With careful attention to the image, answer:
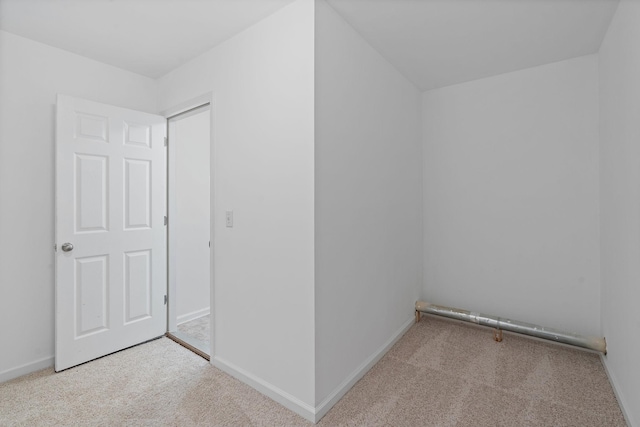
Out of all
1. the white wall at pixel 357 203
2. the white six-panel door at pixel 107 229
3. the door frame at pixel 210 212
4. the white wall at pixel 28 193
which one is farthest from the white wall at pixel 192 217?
the white wall at pixel 357 203

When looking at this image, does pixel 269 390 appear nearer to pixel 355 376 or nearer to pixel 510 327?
pixel 355 376

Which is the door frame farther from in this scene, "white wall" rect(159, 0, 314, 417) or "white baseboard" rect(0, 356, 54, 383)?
"white baseboard" rect(0, 356, 54, 383)

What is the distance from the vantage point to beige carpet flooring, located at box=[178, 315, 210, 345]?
2867 mm

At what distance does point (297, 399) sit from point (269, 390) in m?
0.23

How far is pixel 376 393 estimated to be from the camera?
1.94m

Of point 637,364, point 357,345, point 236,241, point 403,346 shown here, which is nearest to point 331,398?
point 357,345

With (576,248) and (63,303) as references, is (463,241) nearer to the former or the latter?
(576,248)

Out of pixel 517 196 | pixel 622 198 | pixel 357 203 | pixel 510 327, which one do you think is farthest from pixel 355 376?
pixel 517 196

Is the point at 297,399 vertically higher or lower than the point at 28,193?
lower

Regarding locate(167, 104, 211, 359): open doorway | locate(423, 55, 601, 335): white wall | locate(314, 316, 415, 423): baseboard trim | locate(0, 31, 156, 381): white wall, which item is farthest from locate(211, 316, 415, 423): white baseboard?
locate(0, 31, 156, 381): white wall

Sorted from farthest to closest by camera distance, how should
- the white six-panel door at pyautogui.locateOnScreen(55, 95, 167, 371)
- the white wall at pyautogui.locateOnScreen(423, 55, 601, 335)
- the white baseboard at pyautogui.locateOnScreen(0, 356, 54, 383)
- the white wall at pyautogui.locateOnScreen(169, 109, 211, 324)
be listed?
1. the white wall at pyautogui.locateOnScreen(169, 109, 211, 324)
2. the white wall at pyautogui.locateOnScreen(423, 55, 601, 335)
3. the white six-panel door at pyautogui.locateOnScreen(55, 95, 167, 371)
4. the white baseboard at pyautogui.locateOnScreen(0, 356, 54, 383)

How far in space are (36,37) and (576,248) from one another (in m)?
4.56

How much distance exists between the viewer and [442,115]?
3.11 m

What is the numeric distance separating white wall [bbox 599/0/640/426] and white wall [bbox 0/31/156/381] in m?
3.80
